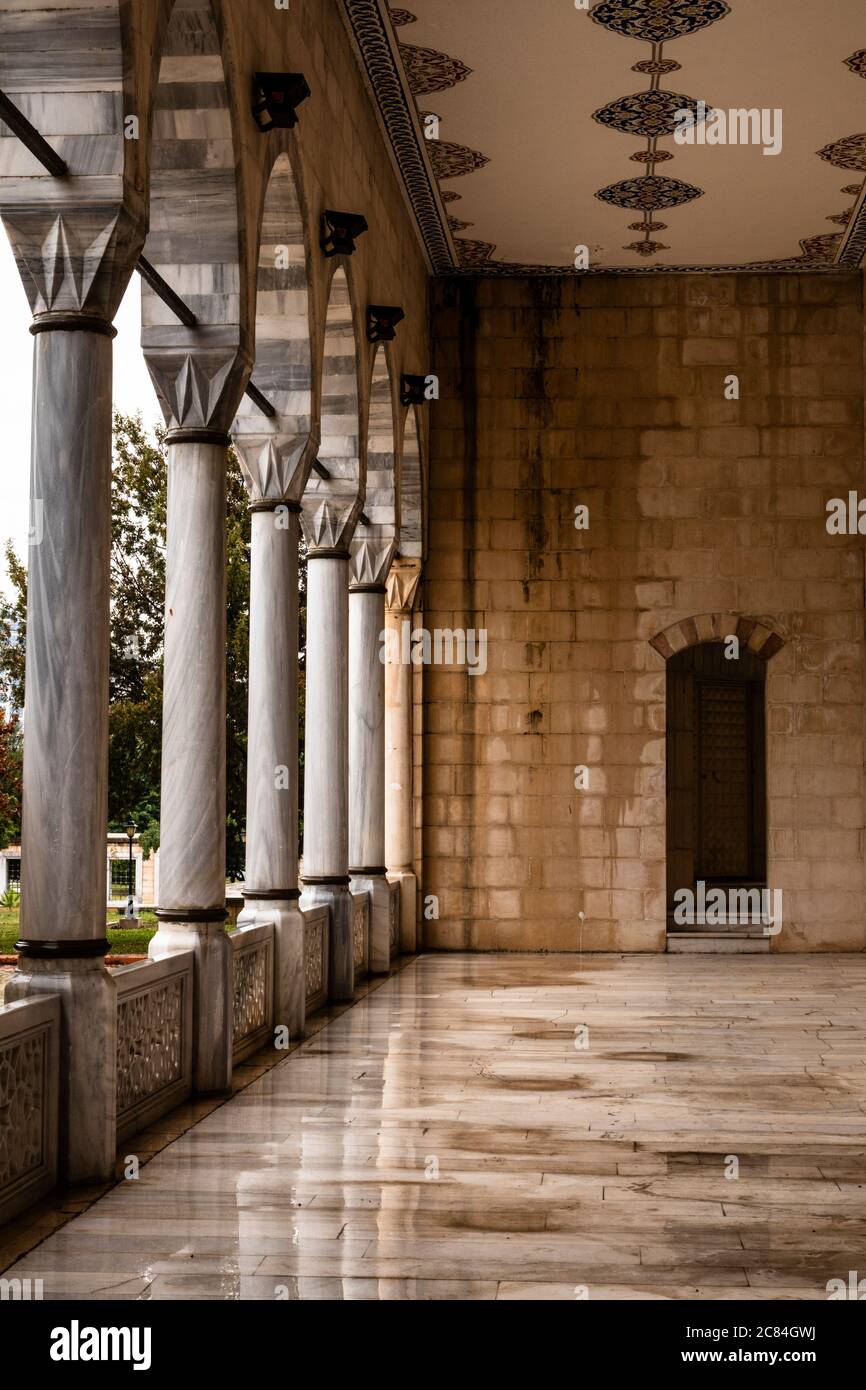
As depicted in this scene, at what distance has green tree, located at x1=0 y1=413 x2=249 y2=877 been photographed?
19.9 m

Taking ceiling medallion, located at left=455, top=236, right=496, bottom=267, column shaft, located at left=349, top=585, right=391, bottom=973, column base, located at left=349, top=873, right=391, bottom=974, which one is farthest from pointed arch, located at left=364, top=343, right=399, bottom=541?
column base, located at left=349, top=873, right=391, bottom=974

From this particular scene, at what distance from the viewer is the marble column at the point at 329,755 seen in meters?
10.2

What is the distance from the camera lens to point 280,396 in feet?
28.2

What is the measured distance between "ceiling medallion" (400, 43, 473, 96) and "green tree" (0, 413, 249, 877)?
8.88m

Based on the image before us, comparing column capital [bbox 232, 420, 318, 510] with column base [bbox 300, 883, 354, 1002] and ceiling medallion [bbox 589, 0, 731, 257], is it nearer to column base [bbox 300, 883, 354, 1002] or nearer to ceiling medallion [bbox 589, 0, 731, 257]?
column base [bbox 300, 883, 354, 1002]

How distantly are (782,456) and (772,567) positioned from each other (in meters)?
0.97

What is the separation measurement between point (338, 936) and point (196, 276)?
4.70m

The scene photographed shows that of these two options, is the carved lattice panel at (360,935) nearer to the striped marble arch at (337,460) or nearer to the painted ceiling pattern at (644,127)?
the striped marble arch at (337,460)

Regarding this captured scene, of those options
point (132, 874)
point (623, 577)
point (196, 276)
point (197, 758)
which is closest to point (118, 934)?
point (132, 874)

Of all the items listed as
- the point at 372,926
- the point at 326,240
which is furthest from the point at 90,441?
A: the point at 372,926

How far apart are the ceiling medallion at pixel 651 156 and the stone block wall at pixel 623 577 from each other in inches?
94.4

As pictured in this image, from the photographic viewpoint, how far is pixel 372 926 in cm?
1189
